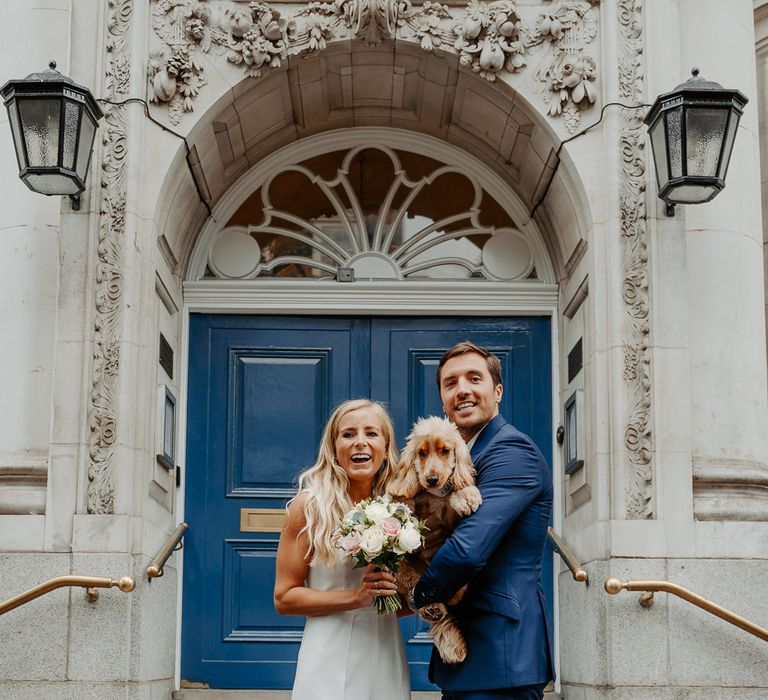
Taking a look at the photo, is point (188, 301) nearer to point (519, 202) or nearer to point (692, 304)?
point (519, 202)

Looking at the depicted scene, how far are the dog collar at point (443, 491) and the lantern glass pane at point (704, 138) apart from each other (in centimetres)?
310

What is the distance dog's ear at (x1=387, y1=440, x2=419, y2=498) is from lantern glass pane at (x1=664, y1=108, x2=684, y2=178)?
3.05m

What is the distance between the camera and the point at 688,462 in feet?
23.4

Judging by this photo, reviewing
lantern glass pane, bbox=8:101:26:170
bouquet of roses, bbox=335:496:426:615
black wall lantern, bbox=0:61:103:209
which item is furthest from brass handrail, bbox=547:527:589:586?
lantern glass pane, bbox=8:101:26:170

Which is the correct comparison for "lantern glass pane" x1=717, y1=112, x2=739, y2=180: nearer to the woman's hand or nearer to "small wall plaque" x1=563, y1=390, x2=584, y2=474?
"small wall plaque" x1=563, y1=390, x2=584, y2=474

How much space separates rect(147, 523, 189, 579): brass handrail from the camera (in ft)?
23.1

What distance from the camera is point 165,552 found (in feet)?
24.0

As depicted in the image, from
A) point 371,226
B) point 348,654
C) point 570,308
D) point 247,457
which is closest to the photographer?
point 348,654

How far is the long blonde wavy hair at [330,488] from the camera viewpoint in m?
4.94

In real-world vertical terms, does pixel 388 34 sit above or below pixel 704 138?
above

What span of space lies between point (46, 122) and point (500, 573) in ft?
12.3

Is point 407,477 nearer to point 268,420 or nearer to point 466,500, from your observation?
point 466,500

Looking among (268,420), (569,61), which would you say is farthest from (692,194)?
(268,420)

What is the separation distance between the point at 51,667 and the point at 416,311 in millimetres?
3311
